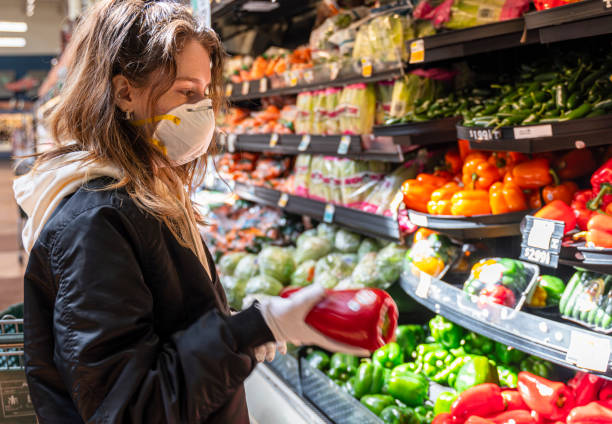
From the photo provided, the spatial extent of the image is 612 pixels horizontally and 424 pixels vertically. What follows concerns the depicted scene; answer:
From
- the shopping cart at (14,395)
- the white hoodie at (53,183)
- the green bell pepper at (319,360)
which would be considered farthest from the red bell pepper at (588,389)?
the shopping cart at (14,395)

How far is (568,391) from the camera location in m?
1.83

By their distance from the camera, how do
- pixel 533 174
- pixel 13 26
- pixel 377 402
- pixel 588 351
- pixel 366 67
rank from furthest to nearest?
pixel 13 26
pixel 366 67
pixel 377 402
pixel 533 174
pixel 588 351

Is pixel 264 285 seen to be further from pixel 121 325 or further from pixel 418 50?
pixel 121 325

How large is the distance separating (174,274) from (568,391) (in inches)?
54.4

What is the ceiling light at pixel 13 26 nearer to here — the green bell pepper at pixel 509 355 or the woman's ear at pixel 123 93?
the green bell pepper at pixel 509 355

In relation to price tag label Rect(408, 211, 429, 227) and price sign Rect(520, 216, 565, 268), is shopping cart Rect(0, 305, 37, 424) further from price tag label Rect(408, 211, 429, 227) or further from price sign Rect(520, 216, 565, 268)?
price sign Rect(520, 216, 565, 268)

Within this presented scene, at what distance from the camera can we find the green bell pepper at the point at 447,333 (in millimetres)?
2436

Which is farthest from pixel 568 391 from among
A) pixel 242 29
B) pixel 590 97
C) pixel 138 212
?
pixel 242 29

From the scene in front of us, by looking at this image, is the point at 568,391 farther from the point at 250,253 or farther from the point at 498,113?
the point at 250,253

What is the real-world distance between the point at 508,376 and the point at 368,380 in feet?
1.74

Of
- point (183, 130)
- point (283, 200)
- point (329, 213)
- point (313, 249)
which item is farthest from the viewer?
point (283, 200)

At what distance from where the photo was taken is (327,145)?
3191mm

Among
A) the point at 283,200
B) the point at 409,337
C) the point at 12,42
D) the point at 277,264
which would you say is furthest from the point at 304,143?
the point at 12,42

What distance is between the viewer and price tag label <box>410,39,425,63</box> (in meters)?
2.20
